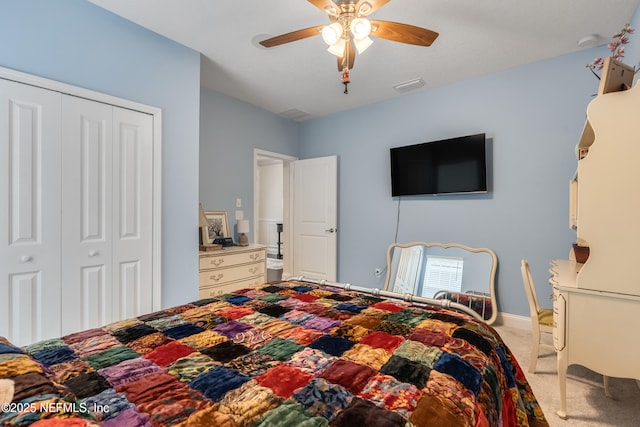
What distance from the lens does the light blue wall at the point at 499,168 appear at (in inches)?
114

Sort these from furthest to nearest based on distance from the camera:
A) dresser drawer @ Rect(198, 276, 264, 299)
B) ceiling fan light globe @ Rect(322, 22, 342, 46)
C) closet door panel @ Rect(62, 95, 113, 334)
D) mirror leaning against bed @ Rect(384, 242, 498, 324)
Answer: mirror leaning against bed @ Rect(384, 242, 498, 324) < dresser drawer @ Rect(198, 276, 264, 299) < closet door panel @ Rect(62, 95, 113, 334) < ceiling fan light globe @ Rect(322, 22, 342, 46)

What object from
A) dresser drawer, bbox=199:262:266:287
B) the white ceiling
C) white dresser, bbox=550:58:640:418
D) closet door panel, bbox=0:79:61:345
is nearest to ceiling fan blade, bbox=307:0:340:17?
the white ceiling

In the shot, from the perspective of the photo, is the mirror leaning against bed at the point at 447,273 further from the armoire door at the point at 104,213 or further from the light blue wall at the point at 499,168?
the armoire door at the point at 104,213

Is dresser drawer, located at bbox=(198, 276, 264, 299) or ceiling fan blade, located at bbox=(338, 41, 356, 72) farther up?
ceiling fan blade, located at bbox=(338, 41, 356, 72)

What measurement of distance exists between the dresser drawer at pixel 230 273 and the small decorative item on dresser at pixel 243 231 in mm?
393

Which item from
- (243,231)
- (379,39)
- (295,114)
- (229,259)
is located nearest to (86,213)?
(229,259)

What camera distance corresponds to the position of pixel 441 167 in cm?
350

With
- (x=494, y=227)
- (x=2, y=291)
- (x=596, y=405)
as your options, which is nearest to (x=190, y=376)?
(x=2, y=291)

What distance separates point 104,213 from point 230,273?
4.34 feet

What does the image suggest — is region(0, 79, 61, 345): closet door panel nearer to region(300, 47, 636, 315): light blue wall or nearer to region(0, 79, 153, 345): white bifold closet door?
region(0, 79, 153, 345): white bifold closet door

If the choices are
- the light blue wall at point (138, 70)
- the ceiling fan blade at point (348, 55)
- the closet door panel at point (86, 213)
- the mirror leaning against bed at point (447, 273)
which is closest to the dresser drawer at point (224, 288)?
the light blue wall at point (138, 70)

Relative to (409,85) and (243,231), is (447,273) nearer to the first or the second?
(409,85)

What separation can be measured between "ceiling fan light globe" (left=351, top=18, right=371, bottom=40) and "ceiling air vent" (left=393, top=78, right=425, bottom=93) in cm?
185

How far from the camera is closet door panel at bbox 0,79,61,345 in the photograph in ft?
6.06
